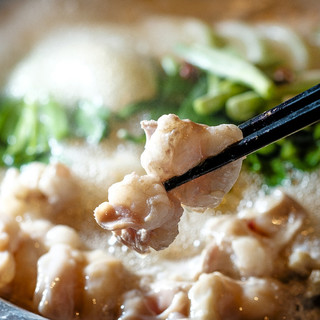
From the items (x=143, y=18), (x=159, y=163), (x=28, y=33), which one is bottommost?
(x=143, y=18)

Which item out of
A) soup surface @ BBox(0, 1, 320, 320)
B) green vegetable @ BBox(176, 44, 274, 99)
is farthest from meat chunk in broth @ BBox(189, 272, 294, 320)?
green vegetable @ BBox(176, 44, 274, 99)

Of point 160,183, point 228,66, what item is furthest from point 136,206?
point 228,66

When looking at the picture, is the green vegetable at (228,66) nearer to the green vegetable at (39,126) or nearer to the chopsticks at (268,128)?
the green vegetable at (39,126)

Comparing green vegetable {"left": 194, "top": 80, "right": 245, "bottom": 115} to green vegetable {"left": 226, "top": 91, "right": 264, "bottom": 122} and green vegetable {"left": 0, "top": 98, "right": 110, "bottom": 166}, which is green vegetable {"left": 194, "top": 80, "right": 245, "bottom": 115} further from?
green vegetable {"left": 0, "top": 98, "right": 110, "bottom": 166}

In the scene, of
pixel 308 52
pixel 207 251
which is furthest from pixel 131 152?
pixel 308 52

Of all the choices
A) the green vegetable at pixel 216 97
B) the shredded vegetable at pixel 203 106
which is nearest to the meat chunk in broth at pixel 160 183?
the shredded vegetable at pixel 203 106

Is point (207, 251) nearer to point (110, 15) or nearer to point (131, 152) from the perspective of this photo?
point (131, 152)
